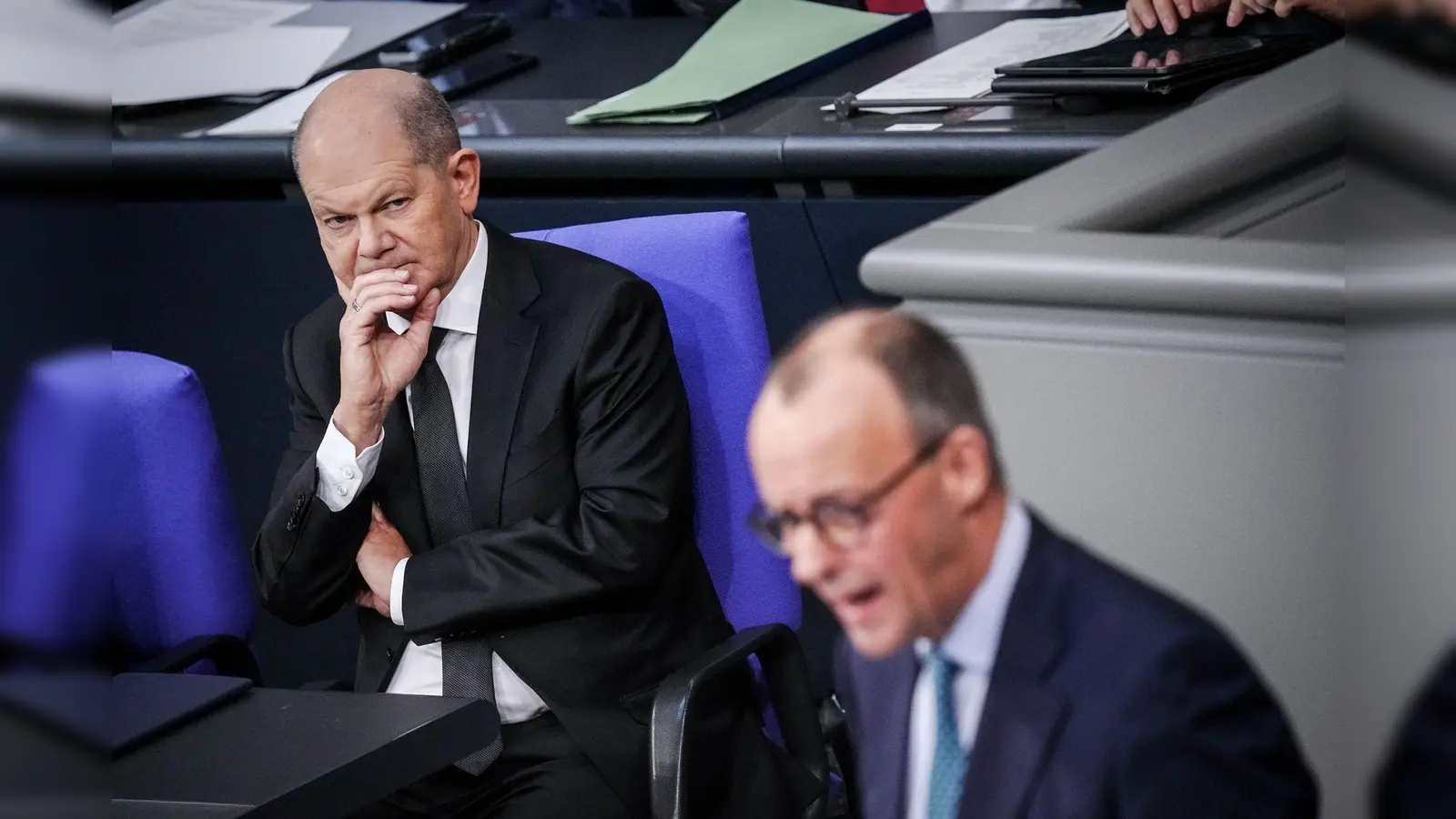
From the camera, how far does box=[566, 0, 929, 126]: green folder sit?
77.3 inches

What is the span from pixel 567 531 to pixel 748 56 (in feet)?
3.04

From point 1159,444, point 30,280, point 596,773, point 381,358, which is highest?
point 30,280

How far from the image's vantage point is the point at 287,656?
2348 millimetres

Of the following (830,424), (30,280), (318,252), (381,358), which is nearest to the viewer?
Result: (30,280)

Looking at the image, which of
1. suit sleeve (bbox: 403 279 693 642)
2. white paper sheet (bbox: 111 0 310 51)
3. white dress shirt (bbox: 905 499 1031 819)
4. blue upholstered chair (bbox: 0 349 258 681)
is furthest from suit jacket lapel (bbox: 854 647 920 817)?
white paper sheet (bbox: 111 0 310 51)

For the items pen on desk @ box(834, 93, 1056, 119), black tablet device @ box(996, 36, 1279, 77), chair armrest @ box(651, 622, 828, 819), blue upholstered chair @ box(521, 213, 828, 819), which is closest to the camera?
chair armrest @ box(651, 622, 828, 819)

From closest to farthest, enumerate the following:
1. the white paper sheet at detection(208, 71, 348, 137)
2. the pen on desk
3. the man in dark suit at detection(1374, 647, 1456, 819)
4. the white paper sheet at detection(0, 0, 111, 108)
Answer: the white paper sheet at detection(0, 0, 111, 108)
the man in dark suit at detection(1374, 647, 1456, 819)
the pen on desk
the white paper sheet at detection(208, 71, 348, 137)

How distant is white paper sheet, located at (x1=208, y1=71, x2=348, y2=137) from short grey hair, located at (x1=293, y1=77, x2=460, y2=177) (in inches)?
25.4

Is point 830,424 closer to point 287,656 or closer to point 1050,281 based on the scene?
point 1050,281

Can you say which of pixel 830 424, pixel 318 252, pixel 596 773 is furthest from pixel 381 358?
pixel 830 424

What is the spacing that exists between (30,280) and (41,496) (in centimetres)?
14

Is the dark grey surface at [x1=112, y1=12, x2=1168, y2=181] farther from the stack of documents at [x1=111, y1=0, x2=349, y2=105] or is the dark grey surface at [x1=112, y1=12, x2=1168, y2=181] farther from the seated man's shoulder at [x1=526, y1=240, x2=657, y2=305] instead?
the seated man's shoulder at [x1=526, y1=240, x2=657, y2=305]

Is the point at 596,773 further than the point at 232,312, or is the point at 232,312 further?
the point at 232,312

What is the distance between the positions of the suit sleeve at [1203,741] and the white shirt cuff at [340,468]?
1.00 meters
